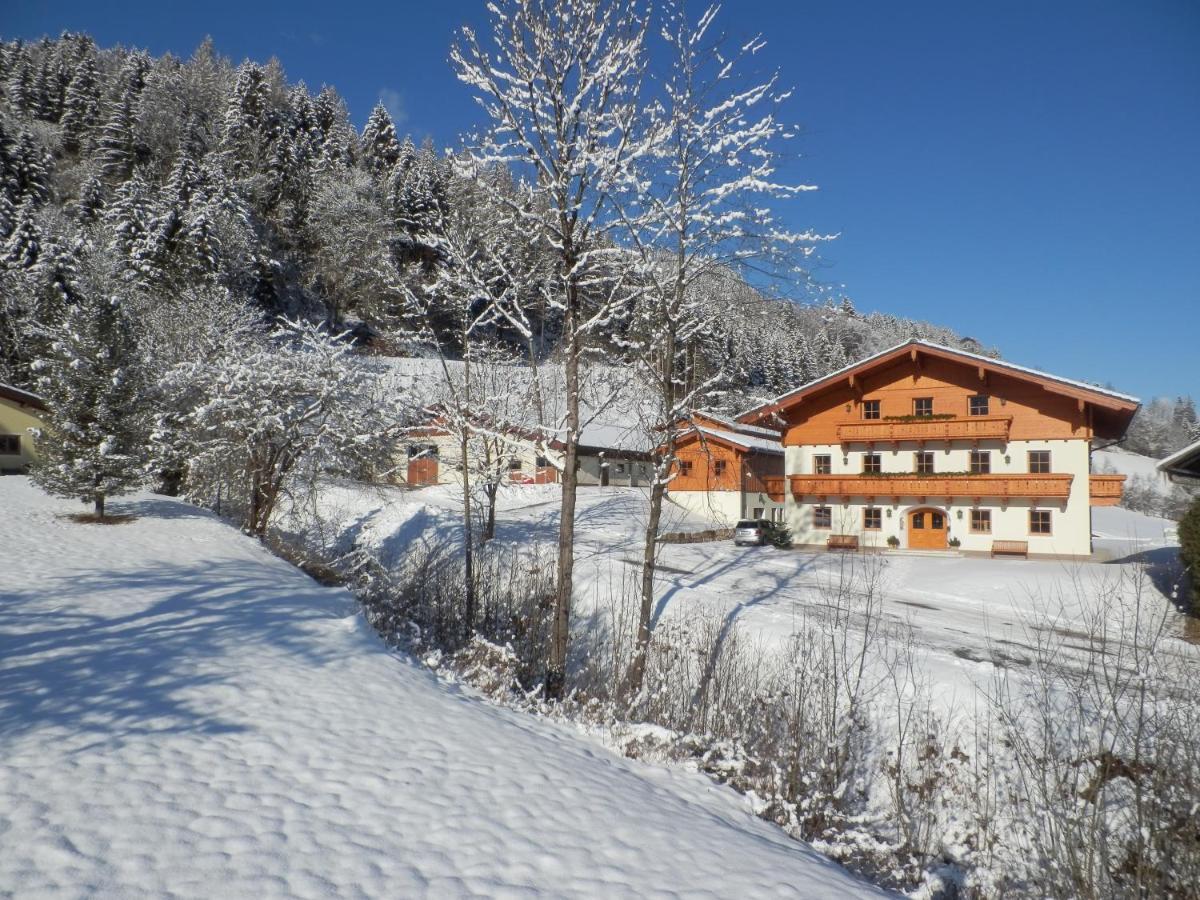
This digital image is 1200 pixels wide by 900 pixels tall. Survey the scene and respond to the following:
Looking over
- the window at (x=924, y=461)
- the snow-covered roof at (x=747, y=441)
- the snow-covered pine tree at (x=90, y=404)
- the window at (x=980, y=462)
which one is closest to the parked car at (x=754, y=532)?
the snow-covered roof at (x=747, y=441)

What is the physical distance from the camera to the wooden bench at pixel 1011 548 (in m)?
25.1

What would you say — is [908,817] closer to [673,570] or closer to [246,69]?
[673,570]

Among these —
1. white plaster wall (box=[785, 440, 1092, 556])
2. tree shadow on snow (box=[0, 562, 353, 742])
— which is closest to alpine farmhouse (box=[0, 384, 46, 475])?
tree shadow on snow (box=[0, 562, 353, 742])

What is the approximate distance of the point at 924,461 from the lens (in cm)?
2759

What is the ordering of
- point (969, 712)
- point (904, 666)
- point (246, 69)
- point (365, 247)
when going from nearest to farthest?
point (969, 712) < point (904, 666) < point (365, 247) < point (246, 69)

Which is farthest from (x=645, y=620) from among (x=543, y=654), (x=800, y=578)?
(x=800, y=578)

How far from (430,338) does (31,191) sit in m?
53.6

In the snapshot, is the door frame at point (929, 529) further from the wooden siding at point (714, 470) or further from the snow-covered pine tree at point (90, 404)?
the snow-covered pine tree at point (90, 404)

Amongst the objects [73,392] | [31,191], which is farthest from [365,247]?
[73,392]

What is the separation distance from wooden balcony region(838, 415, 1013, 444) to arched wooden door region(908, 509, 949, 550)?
317 centimetres

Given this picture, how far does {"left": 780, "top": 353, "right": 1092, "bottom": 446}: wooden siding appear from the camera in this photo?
990 inches

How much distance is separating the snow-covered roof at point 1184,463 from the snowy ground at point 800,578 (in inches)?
70.7

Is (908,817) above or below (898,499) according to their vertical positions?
below

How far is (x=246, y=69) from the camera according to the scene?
6900 centimetres
